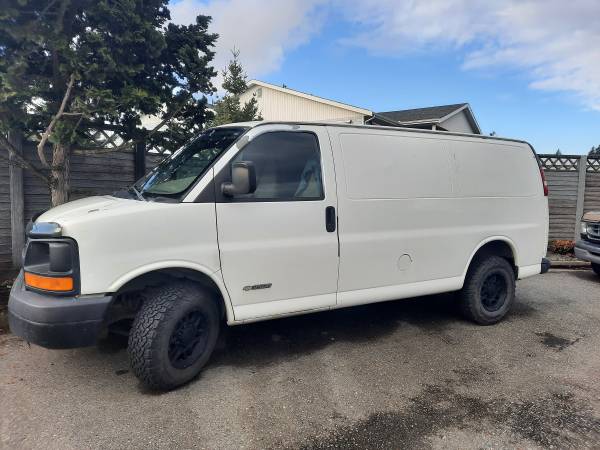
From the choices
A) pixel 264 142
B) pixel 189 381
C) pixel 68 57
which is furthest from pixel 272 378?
pixel 68 57

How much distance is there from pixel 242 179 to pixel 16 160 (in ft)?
13.5

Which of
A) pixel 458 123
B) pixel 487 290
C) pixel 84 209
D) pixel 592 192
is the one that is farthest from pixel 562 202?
pixel 458 123

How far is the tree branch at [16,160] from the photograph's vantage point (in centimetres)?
526

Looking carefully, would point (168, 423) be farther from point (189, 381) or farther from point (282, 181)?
point (282, 181)

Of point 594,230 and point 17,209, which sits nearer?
point 17,209

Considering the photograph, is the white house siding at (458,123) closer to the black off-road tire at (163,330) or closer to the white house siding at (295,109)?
the white house siding at (295,109)

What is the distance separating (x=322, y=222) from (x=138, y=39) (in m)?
3.15

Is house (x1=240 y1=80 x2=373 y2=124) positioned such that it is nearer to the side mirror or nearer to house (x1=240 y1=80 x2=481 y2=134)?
house (x1=240 y1=80 x2=481 y2=134)

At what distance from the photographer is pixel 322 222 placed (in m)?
3.63

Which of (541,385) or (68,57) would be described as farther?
(68,57)

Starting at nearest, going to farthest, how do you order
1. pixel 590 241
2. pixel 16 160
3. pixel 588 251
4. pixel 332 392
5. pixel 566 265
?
pixel 332 392, pixel 16 160, pixel 588 251, pixel 590 241, pixel 566 265

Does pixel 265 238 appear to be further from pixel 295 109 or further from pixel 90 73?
pixel 295 109

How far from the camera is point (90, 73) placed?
463cm

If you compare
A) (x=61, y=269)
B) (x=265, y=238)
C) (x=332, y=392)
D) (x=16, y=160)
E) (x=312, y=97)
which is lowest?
(x=332, y=392)
